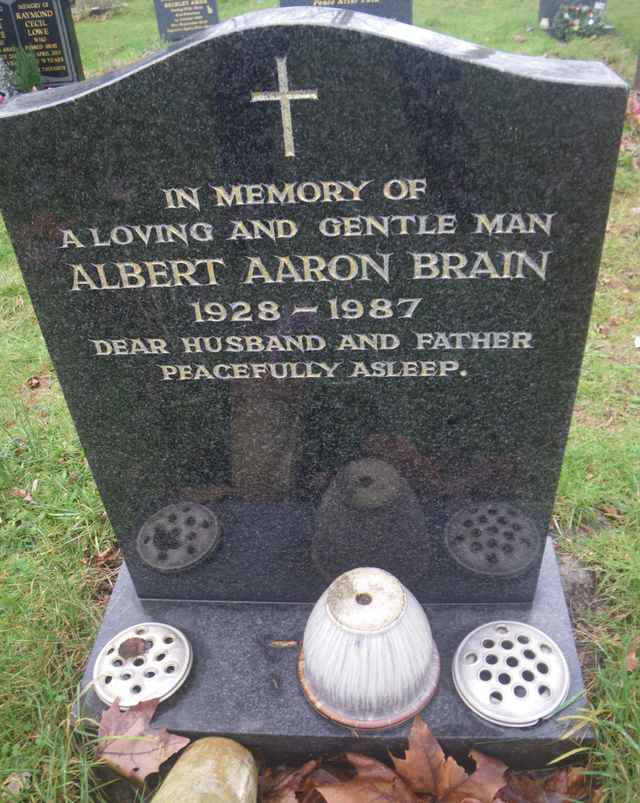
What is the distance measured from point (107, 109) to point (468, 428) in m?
1.33

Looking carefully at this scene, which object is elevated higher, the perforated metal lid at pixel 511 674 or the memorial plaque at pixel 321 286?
the memorial plaque at pixel 321 286

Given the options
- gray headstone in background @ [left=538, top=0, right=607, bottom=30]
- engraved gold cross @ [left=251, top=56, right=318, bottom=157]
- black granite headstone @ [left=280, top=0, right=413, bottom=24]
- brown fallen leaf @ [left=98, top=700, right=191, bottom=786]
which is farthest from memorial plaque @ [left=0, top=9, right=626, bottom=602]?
gray headstone in background @ [left=538, top=0, right=607, bottom=30]

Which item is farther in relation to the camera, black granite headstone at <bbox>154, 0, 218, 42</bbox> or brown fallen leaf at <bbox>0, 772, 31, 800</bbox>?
black granite headstone at <bbox>154, 0, 218, 42</bbox>

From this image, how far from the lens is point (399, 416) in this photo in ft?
6.94

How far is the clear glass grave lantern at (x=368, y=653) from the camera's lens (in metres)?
1.91

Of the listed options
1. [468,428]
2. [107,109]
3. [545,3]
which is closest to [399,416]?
[468,428]

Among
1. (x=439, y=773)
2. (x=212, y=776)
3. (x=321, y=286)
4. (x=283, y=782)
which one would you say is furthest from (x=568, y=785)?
(x=321, y=286)

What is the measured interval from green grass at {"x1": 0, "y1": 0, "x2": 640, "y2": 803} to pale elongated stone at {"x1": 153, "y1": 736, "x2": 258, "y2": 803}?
0.28 meters

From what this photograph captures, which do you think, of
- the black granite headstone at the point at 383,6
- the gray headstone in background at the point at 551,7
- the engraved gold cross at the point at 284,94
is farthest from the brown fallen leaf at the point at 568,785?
the gray headstone in background at the point at 551,7

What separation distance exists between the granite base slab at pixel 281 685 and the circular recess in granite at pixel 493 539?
19 cm

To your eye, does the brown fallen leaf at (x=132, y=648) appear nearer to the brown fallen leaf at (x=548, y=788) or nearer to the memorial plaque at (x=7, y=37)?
the brown fallen leaf at (x=548, y=788)

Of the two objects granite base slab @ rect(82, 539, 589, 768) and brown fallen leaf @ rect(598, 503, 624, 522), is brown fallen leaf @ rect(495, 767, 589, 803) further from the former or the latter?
brown fallen leaf @ rect(598, 503, 624, 522)

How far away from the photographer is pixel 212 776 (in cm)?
194

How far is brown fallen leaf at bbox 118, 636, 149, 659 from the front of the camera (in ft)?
7.40
